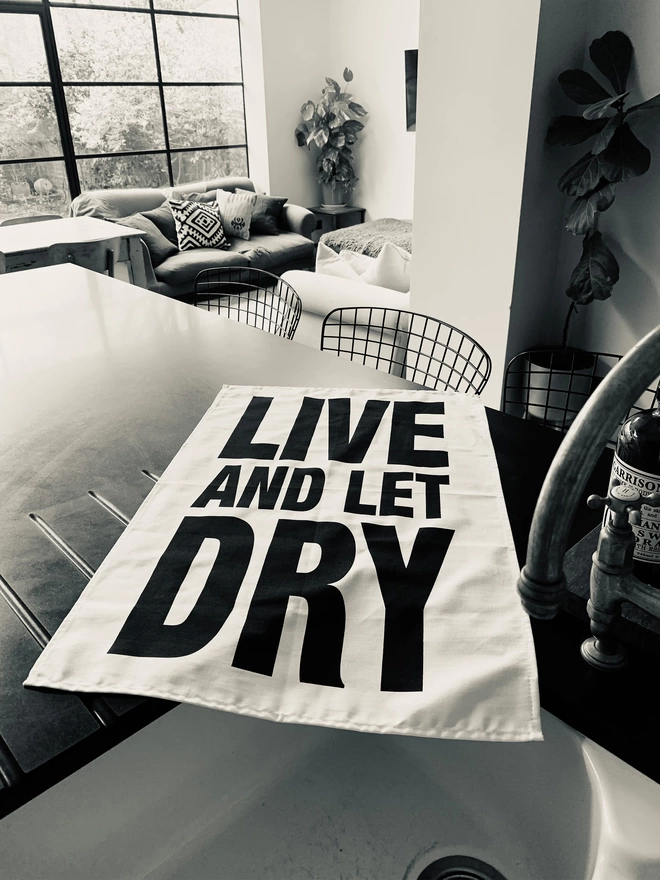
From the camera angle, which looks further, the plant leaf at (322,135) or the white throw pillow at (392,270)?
the plant leaf at (322,135)

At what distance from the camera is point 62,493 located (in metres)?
0.91

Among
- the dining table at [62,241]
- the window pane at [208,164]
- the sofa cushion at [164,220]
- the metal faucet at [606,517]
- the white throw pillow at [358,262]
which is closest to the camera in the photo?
the metal faucet at [606,517]

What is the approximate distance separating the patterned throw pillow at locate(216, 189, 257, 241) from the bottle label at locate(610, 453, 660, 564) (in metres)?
5.58

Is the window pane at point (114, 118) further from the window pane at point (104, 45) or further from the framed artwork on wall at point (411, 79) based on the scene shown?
the framed artwork on wall at point (411, 79)

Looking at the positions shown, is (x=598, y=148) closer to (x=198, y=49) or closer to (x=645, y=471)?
(x=645, y=471)

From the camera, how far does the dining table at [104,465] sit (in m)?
0.55

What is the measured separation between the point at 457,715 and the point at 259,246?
5.42 metres

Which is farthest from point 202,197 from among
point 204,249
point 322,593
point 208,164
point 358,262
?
point 322,593

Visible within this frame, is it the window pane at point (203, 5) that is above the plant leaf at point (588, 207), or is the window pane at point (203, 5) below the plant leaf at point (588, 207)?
above

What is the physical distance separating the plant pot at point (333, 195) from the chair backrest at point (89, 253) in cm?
383

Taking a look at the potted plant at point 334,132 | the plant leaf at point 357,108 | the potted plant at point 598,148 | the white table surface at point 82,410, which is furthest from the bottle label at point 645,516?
the plant leaf at point 357,108

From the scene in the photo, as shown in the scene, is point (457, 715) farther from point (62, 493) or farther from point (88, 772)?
point (62, 493)

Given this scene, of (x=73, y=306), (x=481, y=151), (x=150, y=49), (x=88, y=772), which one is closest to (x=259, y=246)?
(x=150, y=49)

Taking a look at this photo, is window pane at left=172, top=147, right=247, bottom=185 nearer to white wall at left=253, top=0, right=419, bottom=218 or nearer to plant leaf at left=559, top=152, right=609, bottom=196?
white wall at left=253, top=0, right=419, bottom=218
